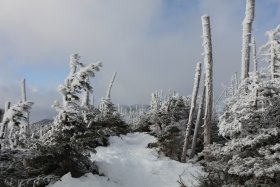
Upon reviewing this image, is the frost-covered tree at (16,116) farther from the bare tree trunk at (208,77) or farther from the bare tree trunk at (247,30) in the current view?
the bare tree trunk at (208,77)

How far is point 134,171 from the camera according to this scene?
17.8 meters

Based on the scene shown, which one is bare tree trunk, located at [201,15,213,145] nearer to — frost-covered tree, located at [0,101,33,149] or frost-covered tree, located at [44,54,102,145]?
frost-covered tree, located at [44,54,102,145]

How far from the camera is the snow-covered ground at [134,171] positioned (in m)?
14.8

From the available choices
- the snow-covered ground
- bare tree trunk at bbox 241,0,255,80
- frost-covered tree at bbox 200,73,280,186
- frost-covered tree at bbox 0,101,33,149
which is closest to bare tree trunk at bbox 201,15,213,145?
the snow-covered ground

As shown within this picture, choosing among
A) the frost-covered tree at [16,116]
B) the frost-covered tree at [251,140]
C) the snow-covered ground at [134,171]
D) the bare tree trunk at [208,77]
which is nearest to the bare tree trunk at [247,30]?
the bare tree trunk at [208,77]

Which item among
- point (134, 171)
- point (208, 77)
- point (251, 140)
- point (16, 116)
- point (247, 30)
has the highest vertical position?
point (247, 30)

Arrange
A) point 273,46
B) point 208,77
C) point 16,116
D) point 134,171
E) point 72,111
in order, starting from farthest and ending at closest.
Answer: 1. point 273,46
2. point 208,77
3. point 134,171
4. point 72,111
5. point 16,116

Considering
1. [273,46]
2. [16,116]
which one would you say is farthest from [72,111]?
[273,46]

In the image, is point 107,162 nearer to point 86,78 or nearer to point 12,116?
point 86,78

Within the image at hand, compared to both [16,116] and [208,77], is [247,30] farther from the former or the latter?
[16,116]

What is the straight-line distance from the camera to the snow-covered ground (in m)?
14.8

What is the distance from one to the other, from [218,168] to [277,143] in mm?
1972

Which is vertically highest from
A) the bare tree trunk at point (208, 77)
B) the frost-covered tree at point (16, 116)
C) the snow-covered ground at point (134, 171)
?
the bare tree trunk at point (208, 77)

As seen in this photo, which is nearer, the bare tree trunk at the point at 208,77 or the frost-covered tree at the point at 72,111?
the frost-covered tree at the point at 72,111
